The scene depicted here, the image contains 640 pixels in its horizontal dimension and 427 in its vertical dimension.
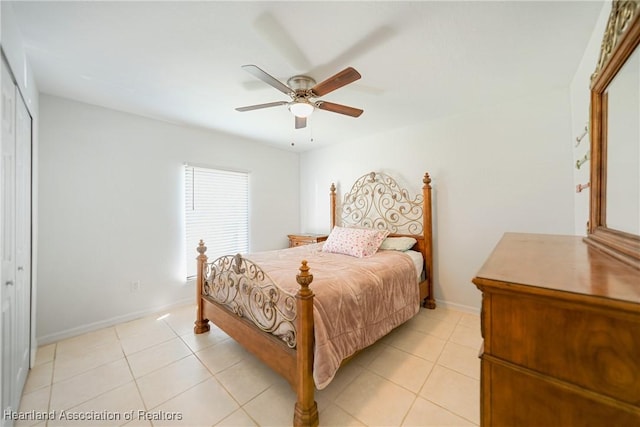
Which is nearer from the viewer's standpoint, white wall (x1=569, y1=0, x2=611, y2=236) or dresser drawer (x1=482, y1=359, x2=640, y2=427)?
dresser drawer (x1=482, y1=359, x2=640, y2=427)

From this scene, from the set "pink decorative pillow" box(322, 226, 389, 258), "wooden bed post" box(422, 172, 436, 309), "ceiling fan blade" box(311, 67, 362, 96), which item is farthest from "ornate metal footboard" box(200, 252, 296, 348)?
"wooden bed post" box(422, 172, 436, 309)

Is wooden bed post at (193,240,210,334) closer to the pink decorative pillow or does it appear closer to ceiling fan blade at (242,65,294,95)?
the pink decorative pillow

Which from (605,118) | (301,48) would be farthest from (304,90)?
(605,118)

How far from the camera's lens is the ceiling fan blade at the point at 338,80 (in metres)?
1.56

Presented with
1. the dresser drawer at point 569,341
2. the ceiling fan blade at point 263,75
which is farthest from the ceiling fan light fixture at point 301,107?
the dresser drawer at point 569,341

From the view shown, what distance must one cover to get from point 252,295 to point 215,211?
2.12m

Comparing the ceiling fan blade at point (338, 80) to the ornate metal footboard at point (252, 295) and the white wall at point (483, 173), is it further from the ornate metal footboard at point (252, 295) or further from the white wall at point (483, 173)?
the white wall at point (483, 173)

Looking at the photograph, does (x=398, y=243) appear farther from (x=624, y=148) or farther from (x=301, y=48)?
(x=301, y=48)

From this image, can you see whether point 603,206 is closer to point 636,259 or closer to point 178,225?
point 636,259

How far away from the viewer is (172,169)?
3188 millimetres

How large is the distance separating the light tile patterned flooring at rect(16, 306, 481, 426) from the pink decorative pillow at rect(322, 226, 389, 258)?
3.03ft

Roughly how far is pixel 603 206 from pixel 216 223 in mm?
3848

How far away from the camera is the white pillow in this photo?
303cm

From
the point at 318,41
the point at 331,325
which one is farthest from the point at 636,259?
the point at 318,41
